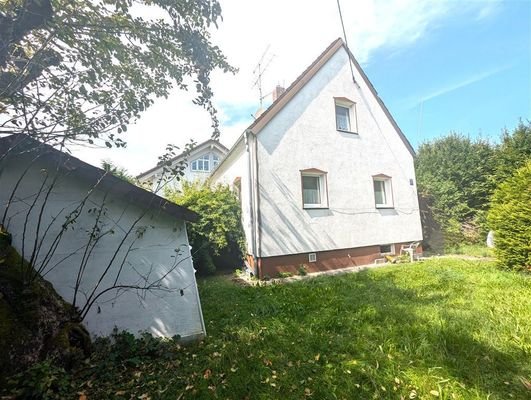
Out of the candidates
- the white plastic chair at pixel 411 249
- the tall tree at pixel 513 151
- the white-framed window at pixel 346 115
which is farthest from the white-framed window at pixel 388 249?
the tall tree at pixel 513 151

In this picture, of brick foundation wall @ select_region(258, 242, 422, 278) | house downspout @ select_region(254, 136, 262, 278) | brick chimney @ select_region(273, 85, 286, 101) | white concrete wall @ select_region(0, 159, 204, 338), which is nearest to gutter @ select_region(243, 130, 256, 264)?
house downspout @ select_region(254, 136, 262, 278)

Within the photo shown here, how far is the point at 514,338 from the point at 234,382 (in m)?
3.71

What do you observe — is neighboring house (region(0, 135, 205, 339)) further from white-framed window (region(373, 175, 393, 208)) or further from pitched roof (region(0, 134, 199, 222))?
white-framed window (region(373, 175, 393, 208))

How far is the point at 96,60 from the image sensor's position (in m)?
4.27

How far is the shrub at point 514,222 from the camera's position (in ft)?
20.9

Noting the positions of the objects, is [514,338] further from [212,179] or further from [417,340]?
[212,179]

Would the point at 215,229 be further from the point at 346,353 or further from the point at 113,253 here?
the point at 346,353

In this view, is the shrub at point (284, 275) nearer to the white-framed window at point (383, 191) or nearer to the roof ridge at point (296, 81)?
the roof ridge at point (296, 81)

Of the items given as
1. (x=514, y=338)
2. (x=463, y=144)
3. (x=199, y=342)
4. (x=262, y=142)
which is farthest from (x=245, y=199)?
(x=463, y=144)

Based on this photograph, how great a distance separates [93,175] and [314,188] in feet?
24.1

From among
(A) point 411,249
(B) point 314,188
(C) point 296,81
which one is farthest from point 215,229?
(A) point 411,249

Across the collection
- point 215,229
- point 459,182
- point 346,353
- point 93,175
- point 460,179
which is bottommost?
point 346,353

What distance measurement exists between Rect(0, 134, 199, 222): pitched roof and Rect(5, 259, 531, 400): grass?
202 cm

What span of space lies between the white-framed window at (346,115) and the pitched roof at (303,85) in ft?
5.42
